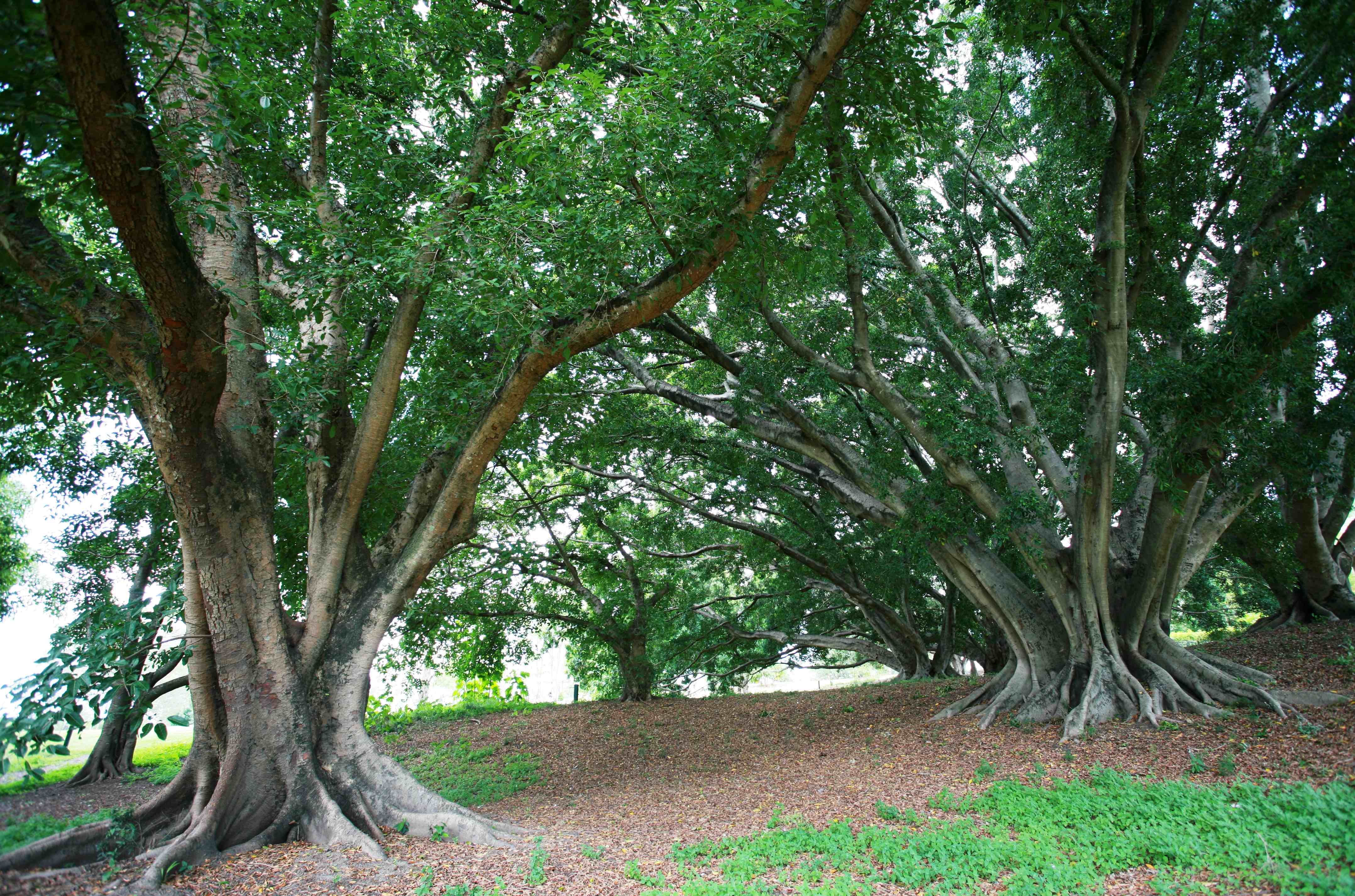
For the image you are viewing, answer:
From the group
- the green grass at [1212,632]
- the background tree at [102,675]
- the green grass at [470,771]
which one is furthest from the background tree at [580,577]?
the green grass at [1212,632]

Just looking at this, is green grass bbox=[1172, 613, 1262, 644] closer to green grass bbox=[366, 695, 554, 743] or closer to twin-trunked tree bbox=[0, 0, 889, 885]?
green grass bbox=[366, 695, 554, 743]

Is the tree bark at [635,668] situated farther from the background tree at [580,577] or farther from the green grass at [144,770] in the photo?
the green grass at [144,770]

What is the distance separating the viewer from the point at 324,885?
425cm

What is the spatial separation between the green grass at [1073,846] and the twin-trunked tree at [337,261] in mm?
2281

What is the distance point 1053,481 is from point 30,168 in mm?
8946

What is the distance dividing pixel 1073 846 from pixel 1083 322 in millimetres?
5174

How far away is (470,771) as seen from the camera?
8539 millimetres

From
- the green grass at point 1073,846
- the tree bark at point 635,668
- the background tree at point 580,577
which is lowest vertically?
the green grass at point 1073,846

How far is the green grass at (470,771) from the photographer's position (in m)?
7.41

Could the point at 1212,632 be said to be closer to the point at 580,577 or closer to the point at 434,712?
the point at 580,577

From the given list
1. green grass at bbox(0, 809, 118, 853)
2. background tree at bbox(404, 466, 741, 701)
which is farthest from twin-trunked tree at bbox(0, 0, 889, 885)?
background tree at bbox(404, 466, 741, 701)

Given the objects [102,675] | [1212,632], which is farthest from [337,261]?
[1212,632]

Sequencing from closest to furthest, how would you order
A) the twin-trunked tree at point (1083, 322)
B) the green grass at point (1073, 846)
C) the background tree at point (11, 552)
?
the green grass at point (1073, 846)
the twin-trunked tree at point (1083, 322)
the background tree at point (11, 552)

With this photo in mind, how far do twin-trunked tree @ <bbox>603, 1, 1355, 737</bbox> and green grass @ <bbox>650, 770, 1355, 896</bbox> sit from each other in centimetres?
255
